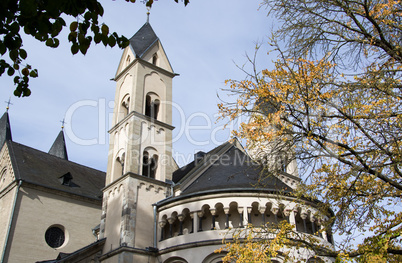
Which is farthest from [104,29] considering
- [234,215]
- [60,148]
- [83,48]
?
[60,148]

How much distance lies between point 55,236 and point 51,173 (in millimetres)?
4398

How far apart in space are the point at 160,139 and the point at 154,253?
5935mm

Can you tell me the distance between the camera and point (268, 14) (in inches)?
307

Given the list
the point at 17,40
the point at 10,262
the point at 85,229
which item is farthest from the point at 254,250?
the point at 85,229

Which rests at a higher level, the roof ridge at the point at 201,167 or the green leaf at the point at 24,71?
the roof ridge at the point at 201,167

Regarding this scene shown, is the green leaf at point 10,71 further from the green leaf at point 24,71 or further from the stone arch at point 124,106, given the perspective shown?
the stone arch at point 124,106

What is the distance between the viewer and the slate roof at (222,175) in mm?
15727

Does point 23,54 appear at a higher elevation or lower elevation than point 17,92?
higher

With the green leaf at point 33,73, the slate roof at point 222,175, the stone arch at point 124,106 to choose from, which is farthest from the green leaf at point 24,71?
the stone arch at point 124,106

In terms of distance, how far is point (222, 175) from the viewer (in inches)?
682

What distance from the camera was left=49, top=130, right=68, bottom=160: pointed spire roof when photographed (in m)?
38.2

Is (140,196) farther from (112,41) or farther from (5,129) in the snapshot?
(5,129)

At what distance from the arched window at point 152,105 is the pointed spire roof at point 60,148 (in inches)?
782

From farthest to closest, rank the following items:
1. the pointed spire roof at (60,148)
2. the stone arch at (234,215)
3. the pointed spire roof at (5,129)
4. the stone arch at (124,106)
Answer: the pointed spire roof at (60,148)
the pointed spire roof at (5,129)
the stone arch at (124,106)
the stone arch at (234,215)
